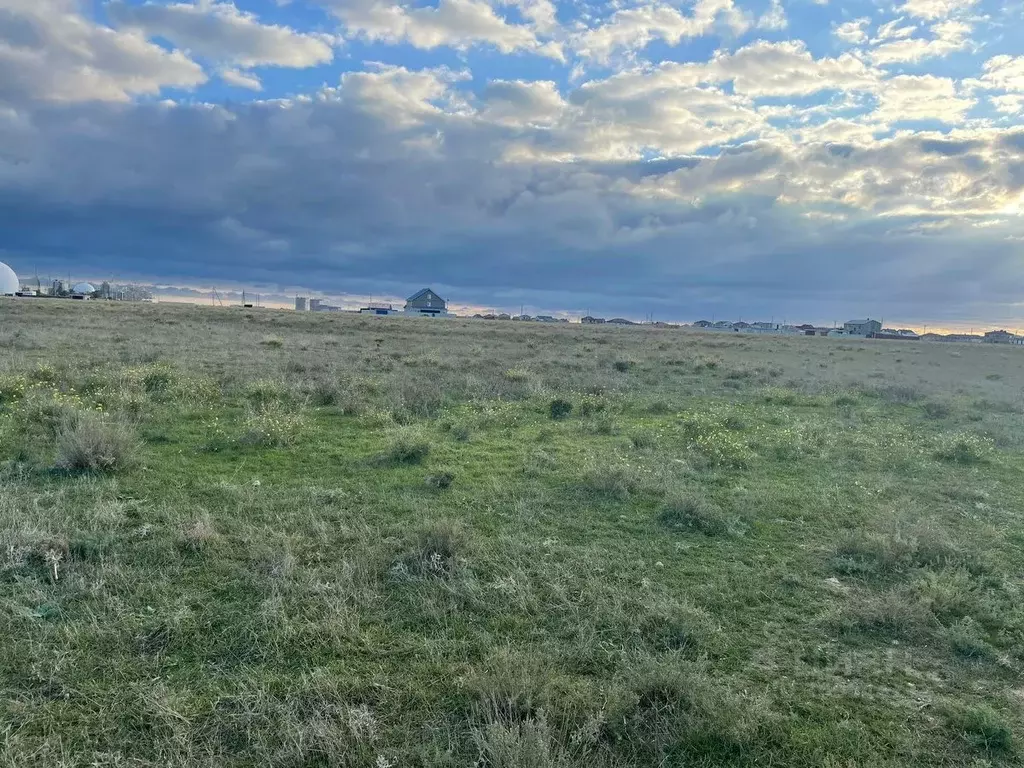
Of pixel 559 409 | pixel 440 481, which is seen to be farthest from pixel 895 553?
pixel 559 409

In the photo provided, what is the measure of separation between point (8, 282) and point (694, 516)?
149 metres

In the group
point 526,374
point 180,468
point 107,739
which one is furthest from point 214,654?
point 526,374

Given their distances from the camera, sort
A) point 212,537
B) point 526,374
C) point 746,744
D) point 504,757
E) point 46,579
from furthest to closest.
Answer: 1. point 526,374
2. point 212,537
3. point 46,579
4. point 746,744
5. point 504,757

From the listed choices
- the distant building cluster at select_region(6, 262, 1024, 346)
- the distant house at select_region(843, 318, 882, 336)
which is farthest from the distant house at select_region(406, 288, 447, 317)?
the distant house at select_region(843, 318, 882, 336)

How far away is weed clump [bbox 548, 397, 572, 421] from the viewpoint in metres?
15.6

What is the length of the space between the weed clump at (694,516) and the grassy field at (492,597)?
1.3 inches

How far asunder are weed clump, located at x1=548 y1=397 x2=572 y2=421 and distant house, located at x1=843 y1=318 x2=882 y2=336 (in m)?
157

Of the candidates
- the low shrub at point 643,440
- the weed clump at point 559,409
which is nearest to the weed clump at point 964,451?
the low shrub at point 643,440

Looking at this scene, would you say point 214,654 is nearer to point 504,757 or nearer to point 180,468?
point 504,757

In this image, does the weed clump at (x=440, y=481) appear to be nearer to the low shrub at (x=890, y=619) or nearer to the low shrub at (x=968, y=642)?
the low shrub at (x=890, y=619)

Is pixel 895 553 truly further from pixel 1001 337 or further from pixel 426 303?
pixel 1001 337

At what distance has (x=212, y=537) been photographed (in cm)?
649

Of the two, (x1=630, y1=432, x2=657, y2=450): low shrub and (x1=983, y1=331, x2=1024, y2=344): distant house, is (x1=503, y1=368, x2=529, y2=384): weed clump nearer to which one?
(x1=630, y1=432, x2=657, y2=450): low shrub

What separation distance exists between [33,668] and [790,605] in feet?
19.9
